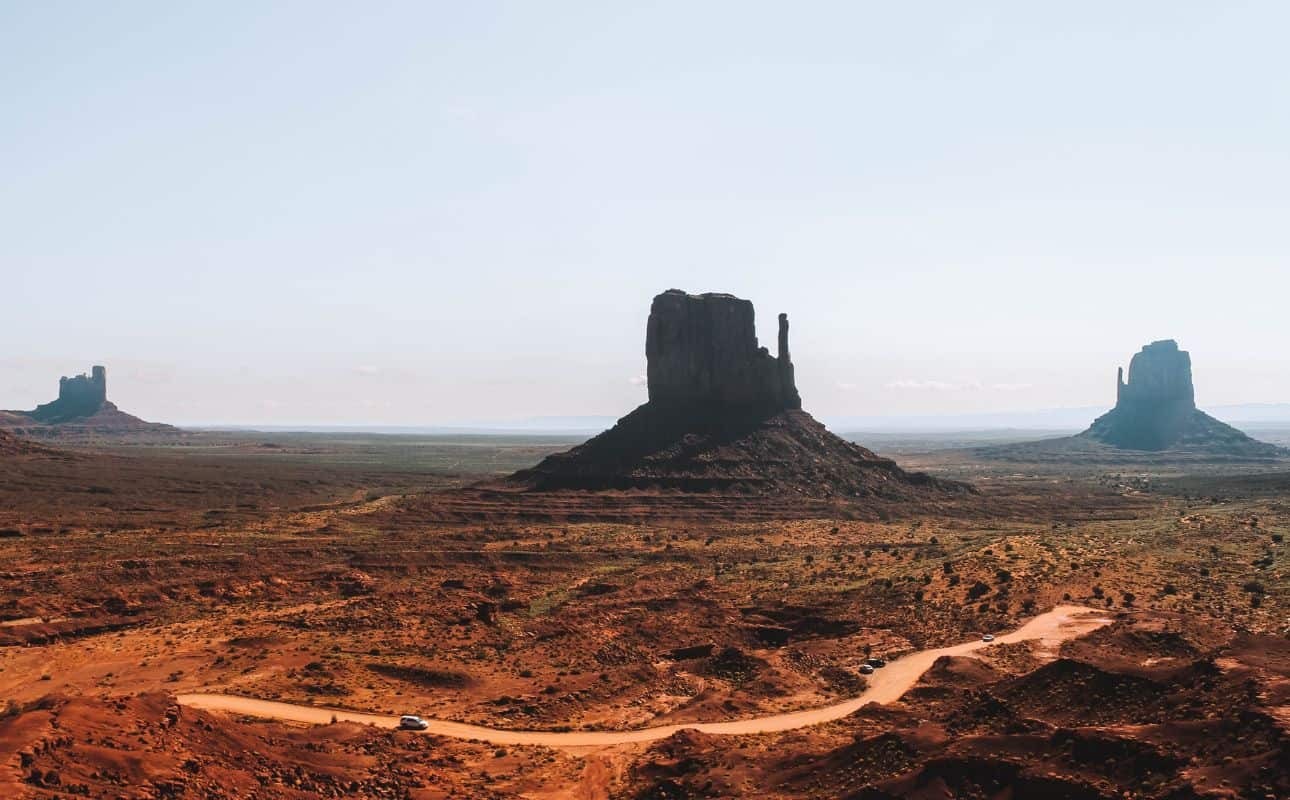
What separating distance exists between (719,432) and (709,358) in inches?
446

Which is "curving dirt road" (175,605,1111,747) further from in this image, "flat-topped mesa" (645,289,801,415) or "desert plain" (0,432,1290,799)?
"flat-topped mesa" (645,289,801,415)

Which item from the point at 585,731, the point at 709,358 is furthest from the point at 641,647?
the point at 709,358

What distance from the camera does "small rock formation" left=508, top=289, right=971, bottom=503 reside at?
125 m

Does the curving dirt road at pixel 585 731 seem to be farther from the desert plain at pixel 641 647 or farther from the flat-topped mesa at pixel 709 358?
the flat-topped mesa at pixel 709 358

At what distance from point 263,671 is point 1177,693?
139 feet

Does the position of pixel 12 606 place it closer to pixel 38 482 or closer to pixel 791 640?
pixel 791 640

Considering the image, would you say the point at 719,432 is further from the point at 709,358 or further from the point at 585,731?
the point at 585,731

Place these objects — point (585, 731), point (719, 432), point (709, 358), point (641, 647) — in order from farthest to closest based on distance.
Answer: point (709, 358), point (719, 432), point (641, 647), point (585, 731)

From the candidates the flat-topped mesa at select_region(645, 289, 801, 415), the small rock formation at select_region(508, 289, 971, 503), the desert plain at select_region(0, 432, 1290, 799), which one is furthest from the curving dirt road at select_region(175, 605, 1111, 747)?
the flat-topped mesa at select_region(645, 289, 801, 415)

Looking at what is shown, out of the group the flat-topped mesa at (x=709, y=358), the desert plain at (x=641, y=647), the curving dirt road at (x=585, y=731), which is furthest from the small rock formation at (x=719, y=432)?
the curving dirt road at (x=585, y=731)

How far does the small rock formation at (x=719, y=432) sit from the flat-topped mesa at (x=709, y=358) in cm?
15

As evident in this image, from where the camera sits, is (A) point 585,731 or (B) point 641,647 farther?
(B) point 641,647

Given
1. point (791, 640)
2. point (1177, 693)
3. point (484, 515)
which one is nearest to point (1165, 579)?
point (791, 640)

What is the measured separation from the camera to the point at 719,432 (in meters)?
132
